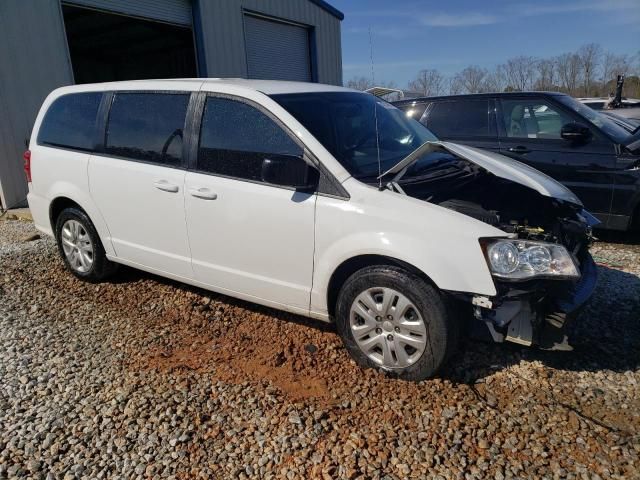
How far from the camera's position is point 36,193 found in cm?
487

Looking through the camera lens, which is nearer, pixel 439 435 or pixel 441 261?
pixel 439 435

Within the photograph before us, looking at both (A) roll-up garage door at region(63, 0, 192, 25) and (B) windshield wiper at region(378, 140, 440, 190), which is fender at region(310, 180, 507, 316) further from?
(A) roll-up garage door at region(63, 0, 192, 25)

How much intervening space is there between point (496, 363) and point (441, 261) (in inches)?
38.0

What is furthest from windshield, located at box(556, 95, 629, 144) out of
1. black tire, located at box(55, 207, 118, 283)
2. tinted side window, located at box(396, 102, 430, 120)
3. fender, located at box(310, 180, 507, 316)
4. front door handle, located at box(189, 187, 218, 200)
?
black tire, located at box(55, 207, 118, 283)

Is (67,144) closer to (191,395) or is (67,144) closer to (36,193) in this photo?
(36,193)

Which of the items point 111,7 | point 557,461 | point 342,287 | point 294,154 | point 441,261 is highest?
point 111,7

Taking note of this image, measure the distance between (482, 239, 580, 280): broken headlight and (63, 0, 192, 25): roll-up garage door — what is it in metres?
8.32

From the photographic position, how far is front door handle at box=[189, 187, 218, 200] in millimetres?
3436

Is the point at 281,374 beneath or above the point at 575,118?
beneath

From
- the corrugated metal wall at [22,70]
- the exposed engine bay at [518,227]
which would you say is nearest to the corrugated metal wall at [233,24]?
the corrugated metal wall at [22,70]

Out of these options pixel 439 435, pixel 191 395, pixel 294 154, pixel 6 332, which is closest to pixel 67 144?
pixel 6 332

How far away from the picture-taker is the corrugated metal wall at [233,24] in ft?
34.8

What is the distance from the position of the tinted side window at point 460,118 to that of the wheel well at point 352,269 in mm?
3839

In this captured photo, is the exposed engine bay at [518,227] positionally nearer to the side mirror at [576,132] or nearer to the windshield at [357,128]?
the windshield at [357,128]
